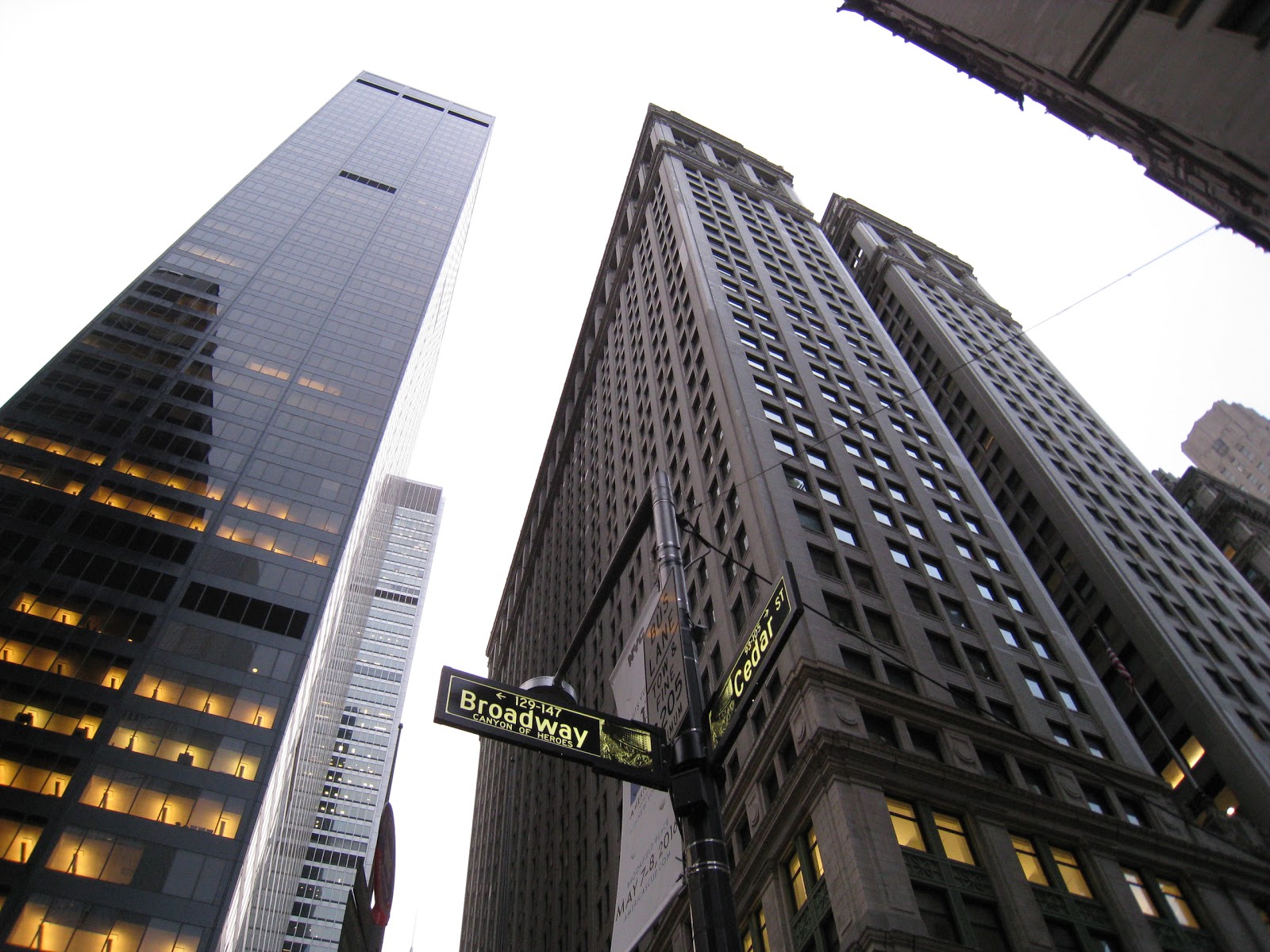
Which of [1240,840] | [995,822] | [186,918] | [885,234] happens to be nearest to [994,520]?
[1240,840]

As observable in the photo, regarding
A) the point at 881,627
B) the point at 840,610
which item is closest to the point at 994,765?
the point at 881,627

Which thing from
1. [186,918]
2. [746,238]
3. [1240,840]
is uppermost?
[746,238]

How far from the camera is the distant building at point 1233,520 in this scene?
8388 centimetres

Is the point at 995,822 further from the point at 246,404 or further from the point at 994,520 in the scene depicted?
the point at 246,404

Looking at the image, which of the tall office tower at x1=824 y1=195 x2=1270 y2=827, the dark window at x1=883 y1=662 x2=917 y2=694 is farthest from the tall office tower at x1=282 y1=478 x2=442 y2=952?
the dark window at x1=883 y1=662 x2=917 y2=694

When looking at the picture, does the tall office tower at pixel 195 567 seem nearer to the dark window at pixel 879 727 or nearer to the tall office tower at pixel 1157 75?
the dark window at pixel 879 727

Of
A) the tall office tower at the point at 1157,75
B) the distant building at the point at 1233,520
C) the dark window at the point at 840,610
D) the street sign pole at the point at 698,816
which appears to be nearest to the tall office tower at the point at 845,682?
the dark window at the point at 840,610

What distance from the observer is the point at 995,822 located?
31516 mm

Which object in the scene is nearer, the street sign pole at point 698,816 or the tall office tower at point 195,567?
the street sign pole at point 698,816

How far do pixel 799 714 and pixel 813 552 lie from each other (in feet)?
33.8

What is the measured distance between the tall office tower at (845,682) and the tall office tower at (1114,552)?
7928 millimetres

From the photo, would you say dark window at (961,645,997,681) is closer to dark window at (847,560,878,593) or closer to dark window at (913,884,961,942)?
dark window at (847,560,878,593)

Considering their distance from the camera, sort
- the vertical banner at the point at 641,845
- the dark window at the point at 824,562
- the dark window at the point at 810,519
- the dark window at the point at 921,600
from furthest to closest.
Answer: the dark window at the point at 810,519, the dark window at the point at 921,600, the dark window at the point at 824,562, the vertical banner at the point at 641,845

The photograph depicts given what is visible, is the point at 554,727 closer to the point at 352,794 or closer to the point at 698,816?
the point at 698,816
